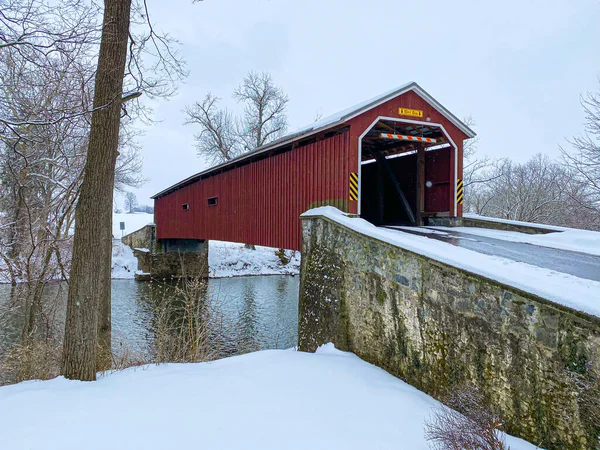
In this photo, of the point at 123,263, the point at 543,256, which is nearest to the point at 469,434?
the point at 543,256

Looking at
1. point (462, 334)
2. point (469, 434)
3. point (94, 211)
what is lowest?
point (469, 434)

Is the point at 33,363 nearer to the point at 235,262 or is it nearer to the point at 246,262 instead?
the point at 235,262

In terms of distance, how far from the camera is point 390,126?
8289mm

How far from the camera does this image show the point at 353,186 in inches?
279

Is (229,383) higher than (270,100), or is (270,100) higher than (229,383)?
(270,100)

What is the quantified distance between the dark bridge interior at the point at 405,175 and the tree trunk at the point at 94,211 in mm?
5082

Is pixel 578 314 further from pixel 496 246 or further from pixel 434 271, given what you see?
pixel 496 246

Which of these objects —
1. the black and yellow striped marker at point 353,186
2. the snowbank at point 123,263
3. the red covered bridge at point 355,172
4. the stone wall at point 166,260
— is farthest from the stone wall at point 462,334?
the snowbank at point 123,263

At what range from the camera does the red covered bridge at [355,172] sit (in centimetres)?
723

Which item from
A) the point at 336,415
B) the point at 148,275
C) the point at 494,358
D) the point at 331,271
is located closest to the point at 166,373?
the point at 336,415

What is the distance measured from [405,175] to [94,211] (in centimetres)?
773

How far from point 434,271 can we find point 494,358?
3.44 feet

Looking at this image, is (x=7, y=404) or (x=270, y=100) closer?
(x=7, y=404)

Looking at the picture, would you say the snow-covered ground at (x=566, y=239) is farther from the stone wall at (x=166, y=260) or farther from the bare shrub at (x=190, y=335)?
the stone wall at (x=166, y=260)
